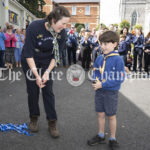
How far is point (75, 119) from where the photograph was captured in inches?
137

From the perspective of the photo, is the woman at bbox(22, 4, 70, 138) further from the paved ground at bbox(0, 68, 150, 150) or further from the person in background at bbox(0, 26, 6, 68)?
the person in background at bbox(0, 26, 6, 68)

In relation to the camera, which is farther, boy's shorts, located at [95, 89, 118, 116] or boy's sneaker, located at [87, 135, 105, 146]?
boy's sneaker, located at [87, 135, 105, 146]

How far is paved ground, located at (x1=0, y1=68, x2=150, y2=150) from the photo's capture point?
2.66 metres

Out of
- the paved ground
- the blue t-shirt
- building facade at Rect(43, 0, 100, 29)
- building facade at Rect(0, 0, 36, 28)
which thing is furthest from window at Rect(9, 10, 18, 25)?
building facade at Rect(43, 0, 100, 29)

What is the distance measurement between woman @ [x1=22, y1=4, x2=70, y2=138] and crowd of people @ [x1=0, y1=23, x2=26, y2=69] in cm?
608

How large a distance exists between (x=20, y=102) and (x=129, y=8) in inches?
1689

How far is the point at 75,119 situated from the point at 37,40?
68.3 inches

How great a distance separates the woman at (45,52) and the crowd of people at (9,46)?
239 inches

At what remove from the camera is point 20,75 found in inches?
294

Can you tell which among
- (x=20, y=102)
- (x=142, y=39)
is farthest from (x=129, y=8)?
(x=20, y=102)

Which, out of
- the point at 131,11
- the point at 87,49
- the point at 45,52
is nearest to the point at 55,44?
the point at 45,52

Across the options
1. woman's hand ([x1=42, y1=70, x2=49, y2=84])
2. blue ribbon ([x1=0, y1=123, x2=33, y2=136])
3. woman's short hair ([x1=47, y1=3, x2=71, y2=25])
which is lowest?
blue ribbon ([x1=0, y1=123, x2=33, y2=136])

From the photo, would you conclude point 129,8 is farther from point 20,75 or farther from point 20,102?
point 20,102

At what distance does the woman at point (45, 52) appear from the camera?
235cm
